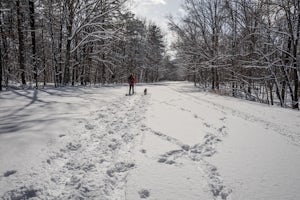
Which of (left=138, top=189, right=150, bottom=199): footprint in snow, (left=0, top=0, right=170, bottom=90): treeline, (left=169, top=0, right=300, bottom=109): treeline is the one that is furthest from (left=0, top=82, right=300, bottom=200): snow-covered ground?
(left=0, top=0, right=170, bottom=90): treeline

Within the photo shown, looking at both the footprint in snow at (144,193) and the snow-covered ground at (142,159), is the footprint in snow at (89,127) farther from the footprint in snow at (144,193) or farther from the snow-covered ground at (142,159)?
the footprint in snow at (144,193)

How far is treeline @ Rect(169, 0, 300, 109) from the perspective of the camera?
15.5 meters

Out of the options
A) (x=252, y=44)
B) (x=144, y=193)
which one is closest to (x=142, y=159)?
(x=144, y=193)

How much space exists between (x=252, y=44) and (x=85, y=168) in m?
17.4

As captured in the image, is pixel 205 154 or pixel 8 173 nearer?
pixel 8 173

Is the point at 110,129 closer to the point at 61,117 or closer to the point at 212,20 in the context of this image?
the point at 61,117

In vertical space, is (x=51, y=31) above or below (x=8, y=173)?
above

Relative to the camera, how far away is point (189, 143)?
5754 mm

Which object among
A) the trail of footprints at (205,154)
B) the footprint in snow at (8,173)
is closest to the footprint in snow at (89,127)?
the trail of footprints at (205,154)

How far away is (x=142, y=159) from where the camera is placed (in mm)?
4613

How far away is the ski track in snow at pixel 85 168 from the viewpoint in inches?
130

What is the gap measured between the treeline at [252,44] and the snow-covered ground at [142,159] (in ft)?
32.0

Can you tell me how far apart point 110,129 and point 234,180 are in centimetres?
403

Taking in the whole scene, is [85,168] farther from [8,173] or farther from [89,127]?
[89,127]
